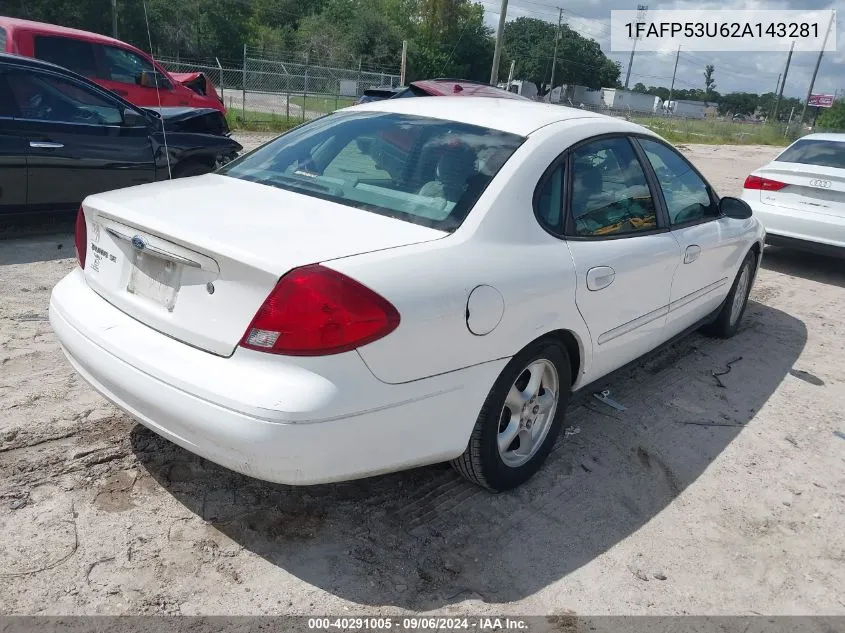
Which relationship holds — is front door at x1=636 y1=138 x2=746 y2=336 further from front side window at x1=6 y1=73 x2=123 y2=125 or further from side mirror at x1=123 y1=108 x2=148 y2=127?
front side window at x1=6 y1=73 x2=123 y2=125

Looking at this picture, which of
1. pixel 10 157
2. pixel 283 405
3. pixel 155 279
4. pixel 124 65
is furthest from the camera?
pixel 124 65

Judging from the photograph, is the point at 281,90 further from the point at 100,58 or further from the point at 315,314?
the point at 315,314

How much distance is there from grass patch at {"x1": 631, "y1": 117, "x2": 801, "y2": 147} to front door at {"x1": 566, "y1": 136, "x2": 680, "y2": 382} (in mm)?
31990

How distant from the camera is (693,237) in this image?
4219 mm

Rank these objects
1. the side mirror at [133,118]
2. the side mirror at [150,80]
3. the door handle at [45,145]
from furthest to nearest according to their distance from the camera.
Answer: the side mirror at [150,80] < the side mirror at [133,118] < the door handle at [45,145]

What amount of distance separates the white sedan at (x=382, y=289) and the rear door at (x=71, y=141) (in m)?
3.18

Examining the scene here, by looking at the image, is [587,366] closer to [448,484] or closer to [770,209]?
[448,484]

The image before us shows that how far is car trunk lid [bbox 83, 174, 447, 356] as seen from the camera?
94.0 inches

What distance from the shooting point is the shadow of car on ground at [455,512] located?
2648 mm

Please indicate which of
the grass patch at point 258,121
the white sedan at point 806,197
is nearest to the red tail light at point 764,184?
the white sedan at point 806,197

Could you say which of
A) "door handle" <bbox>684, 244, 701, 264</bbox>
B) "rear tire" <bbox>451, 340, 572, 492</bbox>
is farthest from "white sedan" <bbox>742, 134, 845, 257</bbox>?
"rear tire" <bbox>451, 340, 572, 492</bbox>

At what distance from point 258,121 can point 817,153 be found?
44.0 feet

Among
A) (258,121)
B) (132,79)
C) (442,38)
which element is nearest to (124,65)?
(132,79)

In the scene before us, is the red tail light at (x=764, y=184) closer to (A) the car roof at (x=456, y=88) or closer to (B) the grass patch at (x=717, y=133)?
(A) the car roof at (x=456, y=88)
